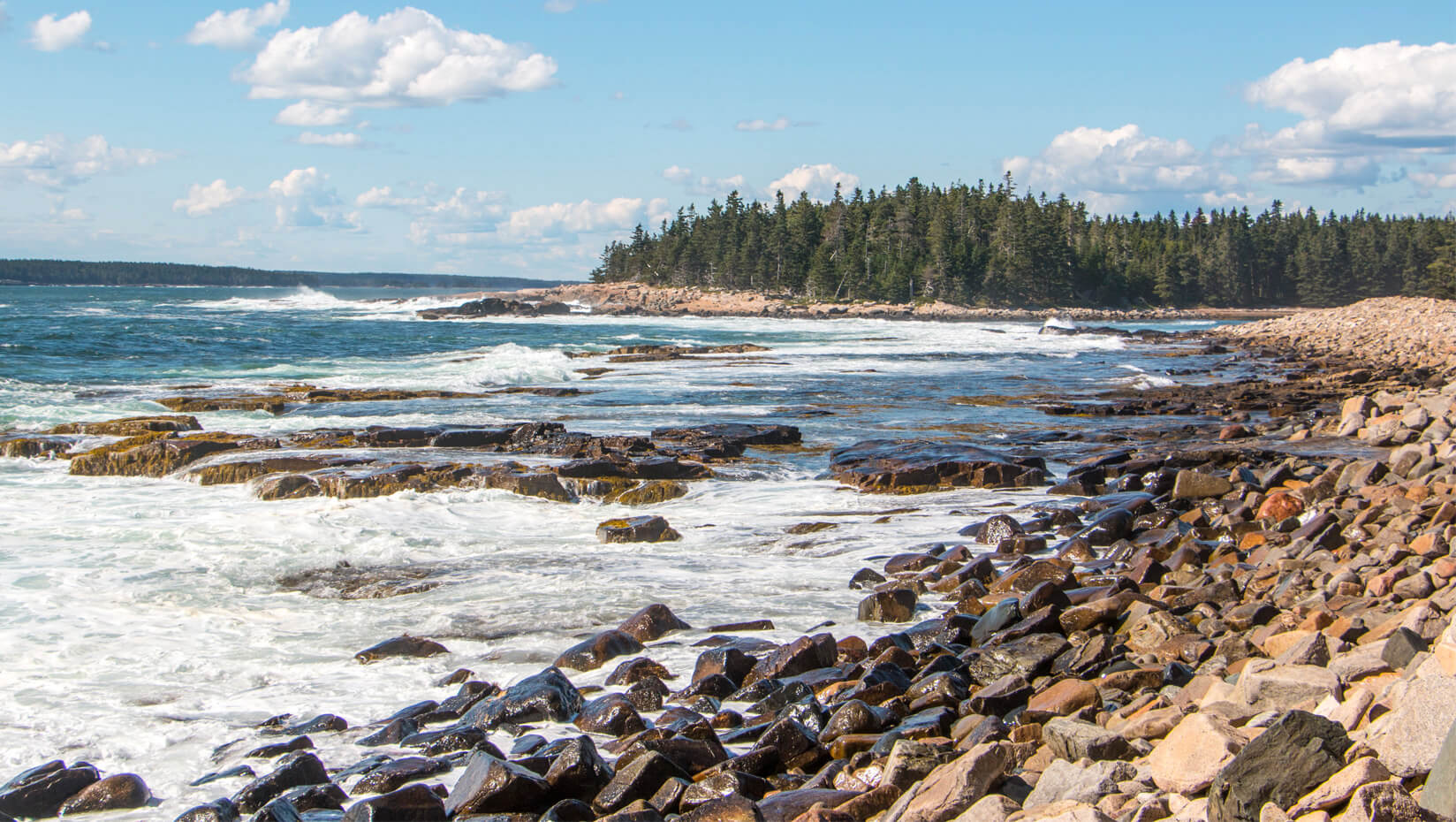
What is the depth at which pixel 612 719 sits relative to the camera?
7.26 metres

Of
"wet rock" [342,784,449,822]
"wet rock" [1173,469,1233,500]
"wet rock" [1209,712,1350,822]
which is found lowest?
"wet rock" [342,784,449,822]

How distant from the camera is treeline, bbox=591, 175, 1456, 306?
115375mm

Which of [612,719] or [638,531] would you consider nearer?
[612,719]

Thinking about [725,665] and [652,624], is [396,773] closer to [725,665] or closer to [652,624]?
[725,665]

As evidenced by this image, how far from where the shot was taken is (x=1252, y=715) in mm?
5012

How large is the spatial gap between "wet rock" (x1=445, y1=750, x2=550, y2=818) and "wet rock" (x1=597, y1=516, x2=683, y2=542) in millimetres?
7567

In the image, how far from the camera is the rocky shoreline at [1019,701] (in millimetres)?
4375

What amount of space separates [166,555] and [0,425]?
524 inches

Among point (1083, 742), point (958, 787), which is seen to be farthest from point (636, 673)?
point (1083, 742)

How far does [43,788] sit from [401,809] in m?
2.45

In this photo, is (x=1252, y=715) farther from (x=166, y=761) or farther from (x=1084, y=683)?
(x=166, y=761)

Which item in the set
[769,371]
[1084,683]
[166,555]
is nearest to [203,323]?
[769,371]

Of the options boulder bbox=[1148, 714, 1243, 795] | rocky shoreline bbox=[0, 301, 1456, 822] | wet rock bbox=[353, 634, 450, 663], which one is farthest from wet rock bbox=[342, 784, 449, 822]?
boulder bbox=[1148, 714, 1243, 795]

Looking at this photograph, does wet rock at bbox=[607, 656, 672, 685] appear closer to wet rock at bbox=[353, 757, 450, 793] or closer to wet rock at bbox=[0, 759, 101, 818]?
wet rock at bbox=[353, 757, 450, 793]
